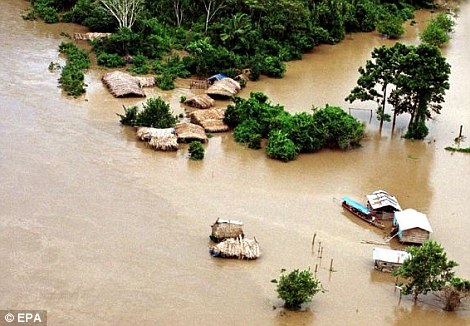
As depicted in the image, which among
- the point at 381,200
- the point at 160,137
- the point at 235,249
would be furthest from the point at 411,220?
the point at 160,137

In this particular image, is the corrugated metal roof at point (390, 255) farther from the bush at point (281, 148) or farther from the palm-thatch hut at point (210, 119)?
the palm-thatch hut at point (210, 119)

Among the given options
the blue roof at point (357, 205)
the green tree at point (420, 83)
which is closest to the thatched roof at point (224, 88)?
the green tree at point (420, 83)

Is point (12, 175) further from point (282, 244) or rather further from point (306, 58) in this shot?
point (306, 58)

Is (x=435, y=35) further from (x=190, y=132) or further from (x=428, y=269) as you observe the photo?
(x=428, y=269)

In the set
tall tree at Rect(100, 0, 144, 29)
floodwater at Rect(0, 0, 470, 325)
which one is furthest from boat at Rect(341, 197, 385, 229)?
tall tree at Rect(100, 0, 144, 29)

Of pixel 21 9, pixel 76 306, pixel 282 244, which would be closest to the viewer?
pixel 76 306

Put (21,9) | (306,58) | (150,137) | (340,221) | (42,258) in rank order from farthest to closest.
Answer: (21,9) < (306,58) < (150,137) < (340,221) < (42,258)

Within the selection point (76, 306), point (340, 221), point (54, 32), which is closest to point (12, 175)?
point (76, 306)

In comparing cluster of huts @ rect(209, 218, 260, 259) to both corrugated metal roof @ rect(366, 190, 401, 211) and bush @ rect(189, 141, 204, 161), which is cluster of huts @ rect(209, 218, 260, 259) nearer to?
corrugated metal roof @ rect(366, 190, 401, 211)
